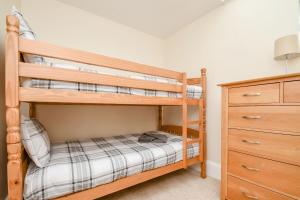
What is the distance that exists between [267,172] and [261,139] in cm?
23

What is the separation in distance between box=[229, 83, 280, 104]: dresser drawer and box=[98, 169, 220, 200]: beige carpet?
102 centimetres

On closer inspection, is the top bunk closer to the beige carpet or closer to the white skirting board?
the beige carpet

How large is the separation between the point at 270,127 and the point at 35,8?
2.75 meters

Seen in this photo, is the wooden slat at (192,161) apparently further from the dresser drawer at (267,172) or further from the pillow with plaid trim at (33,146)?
the pillow with plaid trim at (33,146)

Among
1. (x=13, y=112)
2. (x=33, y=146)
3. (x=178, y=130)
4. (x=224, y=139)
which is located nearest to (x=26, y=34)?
(x=13, y=112)

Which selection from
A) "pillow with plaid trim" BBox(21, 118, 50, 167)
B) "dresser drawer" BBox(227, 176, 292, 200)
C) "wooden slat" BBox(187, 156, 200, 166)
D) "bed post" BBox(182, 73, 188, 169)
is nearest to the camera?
"pillow with plaid trim" BBox(21, 118, 50, 167)

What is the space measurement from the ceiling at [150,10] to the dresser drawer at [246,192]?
205 centimetres

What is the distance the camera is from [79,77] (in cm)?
106

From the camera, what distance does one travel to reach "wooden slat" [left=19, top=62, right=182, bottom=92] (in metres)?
0.90

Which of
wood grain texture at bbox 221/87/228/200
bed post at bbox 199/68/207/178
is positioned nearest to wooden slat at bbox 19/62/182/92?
wood grain texture at bbox 221/87/228/200

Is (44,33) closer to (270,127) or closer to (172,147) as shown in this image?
(172,147)

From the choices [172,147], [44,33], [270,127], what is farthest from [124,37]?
[270,127]

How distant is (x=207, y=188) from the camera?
1.66 meters

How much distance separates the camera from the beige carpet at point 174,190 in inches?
58.4
